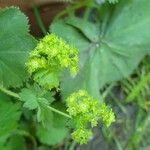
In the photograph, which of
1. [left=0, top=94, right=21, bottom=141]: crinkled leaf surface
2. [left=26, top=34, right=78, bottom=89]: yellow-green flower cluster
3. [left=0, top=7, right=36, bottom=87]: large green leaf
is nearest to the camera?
[left=26, top=34, right=78, bottom=89]: yellow-green flower cluster

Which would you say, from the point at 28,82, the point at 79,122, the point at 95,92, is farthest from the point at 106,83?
the point at 79,122

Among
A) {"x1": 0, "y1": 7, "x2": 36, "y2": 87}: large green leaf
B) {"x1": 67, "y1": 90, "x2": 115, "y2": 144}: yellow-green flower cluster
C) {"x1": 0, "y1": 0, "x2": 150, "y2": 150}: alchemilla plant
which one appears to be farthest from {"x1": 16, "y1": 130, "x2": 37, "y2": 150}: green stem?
{"x1": 67, "y1": 90, "x2": 115, "y2": 144}: yellow-green flower cluster

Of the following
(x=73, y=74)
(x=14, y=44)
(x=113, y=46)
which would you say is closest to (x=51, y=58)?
(x=73, y=74)

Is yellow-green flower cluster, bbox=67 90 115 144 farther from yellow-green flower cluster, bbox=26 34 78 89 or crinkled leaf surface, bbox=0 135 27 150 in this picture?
crinkled leaf surface, bbox=0 135 27 150

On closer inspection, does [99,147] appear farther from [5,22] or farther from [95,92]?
[5,22]

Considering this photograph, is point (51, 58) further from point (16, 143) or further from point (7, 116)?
point (16, 143)
